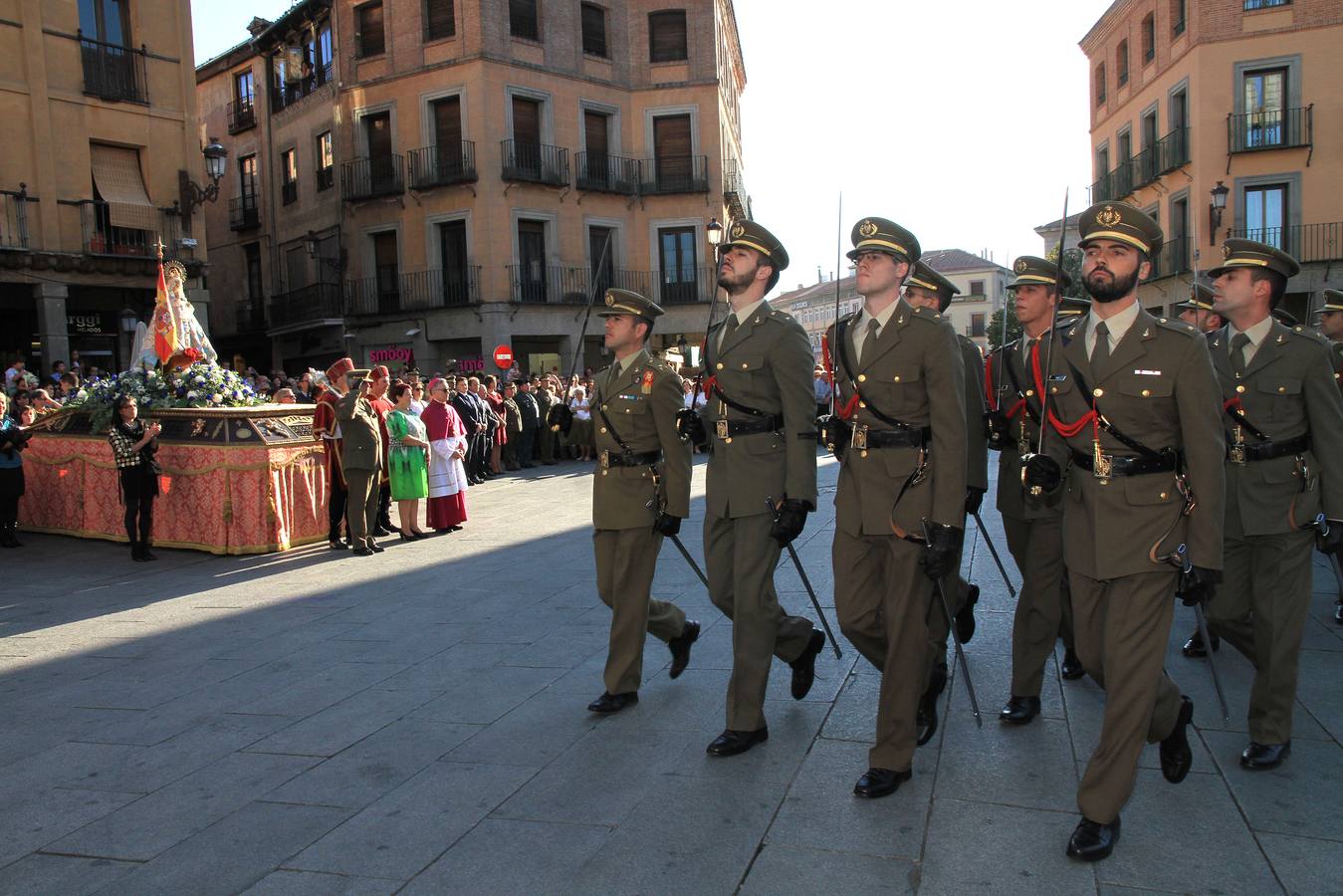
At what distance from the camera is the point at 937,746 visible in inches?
177

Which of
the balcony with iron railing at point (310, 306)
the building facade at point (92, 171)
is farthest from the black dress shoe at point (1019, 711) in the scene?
the balcony with iron railing at point (310, 306)

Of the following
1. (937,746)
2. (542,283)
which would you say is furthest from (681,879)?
(542,283)

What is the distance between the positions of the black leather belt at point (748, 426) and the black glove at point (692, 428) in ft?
0.59

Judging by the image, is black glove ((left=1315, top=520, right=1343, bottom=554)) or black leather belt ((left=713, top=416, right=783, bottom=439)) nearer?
black glove ((left=1315, top=520, right=1343, bottom=554))

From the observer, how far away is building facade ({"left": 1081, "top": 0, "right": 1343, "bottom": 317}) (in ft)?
92.2

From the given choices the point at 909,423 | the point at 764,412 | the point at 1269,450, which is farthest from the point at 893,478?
the point at 1269,450

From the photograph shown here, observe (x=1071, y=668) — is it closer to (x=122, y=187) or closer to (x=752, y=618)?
(x=752, y=618)

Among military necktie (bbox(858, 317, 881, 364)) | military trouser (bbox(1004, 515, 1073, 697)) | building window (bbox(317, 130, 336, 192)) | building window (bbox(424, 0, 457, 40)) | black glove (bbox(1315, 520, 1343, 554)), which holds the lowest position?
military trouser (bbox(1004, 515, 1073, 697))

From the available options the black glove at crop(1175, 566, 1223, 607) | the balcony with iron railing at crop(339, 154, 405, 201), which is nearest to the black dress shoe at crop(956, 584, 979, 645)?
the black glove at crop(1175, 566, 1223, 607)

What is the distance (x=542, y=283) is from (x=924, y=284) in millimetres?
24981

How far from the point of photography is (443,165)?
29.2 metres

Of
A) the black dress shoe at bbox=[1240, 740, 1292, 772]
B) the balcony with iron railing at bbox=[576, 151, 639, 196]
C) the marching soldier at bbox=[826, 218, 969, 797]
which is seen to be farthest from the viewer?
the balcony with iron railing at bbox=[576, 151, 639, 196]

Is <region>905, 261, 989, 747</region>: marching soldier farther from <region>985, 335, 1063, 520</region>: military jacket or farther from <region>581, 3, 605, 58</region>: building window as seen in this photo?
<region>581, 3, 605, 58</region>: building window

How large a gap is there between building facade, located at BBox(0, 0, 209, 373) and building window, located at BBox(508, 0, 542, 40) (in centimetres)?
969
